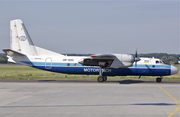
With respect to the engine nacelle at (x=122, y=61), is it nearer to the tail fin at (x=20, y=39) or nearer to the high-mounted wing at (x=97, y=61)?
the high-mounted wing at (x=97, y=61)

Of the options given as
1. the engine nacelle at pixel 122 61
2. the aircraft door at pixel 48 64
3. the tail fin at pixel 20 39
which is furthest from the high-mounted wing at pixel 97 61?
the tail fin at pixel 20 39

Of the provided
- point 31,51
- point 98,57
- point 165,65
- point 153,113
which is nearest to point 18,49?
point 31,51

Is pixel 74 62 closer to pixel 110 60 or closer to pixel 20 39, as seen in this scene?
pixel 110 60

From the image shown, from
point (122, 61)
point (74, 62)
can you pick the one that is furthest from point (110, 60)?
point (74, 62)

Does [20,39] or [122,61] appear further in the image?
[20,39]

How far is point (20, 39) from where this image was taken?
3347 centimetres

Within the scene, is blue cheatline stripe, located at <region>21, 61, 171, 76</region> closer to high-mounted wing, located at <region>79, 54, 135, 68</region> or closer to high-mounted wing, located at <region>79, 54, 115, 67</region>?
high-mounted wing, located at <region>79, 54, 115, 67</region>

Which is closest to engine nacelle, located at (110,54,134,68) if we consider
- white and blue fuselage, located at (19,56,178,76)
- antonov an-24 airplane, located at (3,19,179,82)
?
antonov an-24 airplane, located at (3,19,179,82)

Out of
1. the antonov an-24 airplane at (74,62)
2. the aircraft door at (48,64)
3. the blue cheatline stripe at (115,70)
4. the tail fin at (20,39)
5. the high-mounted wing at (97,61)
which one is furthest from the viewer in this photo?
the tail fin at (20,39)

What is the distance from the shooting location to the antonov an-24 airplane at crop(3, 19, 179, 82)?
30.5 m

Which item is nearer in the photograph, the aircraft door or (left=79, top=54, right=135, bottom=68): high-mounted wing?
(left=79, top=54, right=135, bottom=68): high-mounted wing

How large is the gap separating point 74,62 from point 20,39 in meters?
8.65

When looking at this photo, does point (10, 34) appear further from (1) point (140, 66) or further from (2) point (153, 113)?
(2) point (153, 113)

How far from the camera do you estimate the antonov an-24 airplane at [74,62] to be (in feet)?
100
